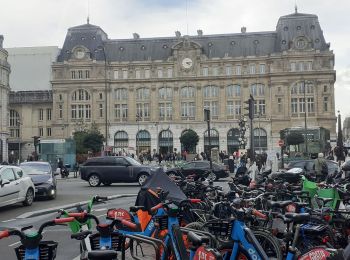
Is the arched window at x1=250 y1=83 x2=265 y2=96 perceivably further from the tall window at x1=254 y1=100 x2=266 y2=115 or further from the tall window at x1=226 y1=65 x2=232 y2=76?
the tall window at x1=226 y1=65 x2=232 y2=76

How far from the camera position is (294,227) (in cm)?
572

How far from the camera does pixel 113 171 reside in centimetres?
2733

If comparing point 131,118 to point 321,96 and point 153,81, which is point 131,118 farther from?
point 321,96

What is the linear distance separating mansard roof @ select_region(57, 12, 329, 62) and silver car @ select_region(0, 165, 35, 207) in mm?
73003

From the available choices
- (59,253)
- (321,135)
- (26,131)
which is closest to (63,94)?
(26,131)

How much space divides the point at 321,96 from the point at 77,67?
1617 inches

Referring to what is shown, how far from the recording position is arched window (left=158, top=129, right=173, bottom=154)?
288 feet

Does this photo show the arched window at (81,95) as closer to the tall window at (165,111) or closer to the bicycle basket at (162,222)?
the tall window at (165,111)

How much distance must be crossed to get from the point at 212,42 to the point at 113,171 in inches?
2571

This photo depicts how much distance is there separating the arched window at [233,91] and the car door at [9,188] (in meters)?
72.8

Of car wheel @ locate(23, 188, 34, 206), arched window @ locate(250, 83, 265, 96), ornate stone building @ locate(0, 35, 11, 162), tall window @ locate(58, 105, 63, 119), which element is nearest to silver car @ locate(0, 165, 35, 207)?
car wheel @ locate(23, 188, 34, 206)

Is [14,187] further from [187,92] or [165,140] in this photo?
[187,92]

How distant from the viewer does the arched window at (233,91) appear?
8700cm

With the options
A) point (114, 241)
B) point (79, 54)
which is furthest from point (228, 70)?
point (114, 241)
